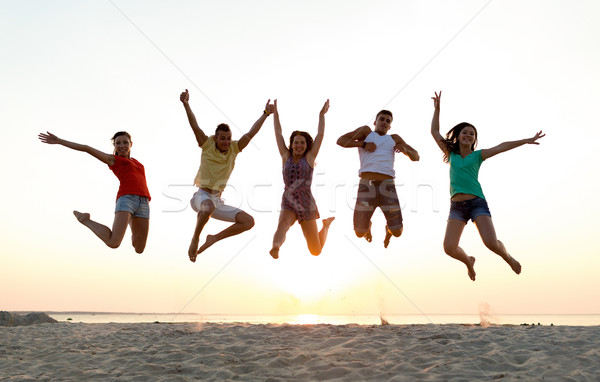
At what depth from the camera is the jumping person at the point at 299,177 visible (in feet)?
25.3

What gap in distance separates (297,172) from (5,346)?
5.78m

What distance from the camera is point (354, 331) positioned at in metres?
7.81

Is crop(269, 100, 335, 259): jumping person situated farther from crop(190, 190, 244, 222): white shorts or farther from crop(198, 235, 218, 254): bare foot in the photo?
crop(198, 235, 218, 254): bare foot

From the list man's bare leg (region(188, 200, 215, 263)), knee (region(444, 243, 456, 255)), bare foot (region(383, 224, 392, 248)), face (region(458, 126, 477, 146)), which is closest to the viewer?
knee (region(444, 243, 456, 255))

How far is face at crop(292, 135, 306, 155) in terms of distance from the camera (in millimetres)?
7675

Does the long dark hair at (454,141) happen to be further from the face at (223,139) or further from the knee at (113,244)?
the knee at (113,244)

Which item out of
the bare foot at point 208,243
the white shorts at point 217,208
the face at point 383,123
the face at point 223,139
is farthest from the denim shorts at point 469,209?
the bare foot at point 208,243

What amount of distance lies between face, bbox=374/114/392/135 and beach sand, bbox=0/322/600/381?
3566 mm

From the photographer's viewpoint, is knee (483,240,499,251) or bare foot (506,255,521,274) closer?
knee (483,240,499,251)

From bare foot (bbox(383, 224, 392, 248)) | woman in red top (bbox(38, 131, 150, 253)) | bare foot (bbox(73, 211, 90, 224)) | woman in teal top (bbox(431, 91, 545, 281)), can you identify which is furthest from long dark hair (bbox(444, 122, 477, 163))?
bare foot (bbox(73, 211, 90, 224))

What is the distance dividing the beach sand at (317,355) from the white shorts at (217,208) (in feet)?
6.52

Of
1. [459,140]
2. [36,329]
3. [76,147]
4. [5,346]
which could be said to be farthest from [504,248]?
[36,329]

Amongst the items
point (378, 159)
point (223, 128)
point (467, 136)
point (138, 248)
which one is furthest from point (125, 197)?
point (467, 136)

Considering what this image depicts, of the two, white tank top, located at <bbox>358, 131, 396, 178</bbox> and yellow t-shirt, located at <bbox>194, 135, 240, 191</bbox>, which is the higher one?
white tank top, located at <bbox>358, 131, 396, 178</bbox>
